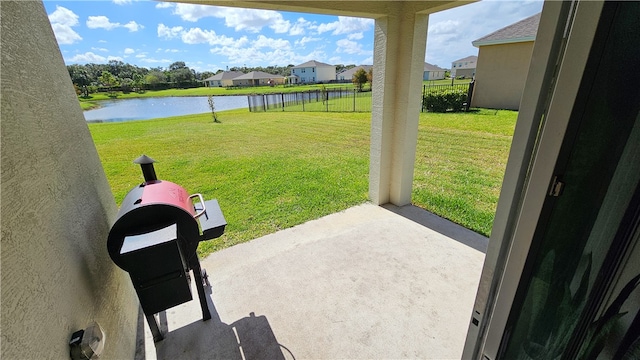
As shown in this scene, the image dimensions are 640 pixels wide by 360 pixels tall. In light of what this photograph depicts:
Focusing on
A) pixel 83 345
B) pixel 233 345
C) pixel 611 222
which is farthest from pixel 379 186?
pixel 83 345

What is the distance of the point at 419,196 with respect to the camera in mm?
4277

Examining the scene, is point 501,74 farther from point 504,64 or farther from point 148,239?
point 148,239

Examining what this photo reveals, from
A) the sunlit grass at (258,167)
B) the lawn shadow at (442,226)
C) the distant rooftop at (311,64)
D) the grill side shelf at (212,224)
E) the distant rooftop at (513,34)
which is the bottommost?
the lawn shadow at (442,226)

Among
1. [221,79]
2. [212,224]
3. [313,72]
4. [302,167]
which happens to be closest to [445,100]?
[302,167]

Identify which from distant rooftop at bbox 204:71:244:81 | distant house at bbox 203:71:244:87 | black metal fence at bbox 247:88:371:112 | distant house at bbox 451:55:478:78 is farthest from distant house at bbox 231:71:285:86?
black metal fence at bbox 247:88:371:112

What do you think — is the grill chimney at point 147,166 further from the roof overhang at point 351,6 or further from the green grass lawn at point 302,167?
the roof overhang at point 351,6

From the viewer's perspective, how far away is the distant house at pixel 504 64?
10.6 m

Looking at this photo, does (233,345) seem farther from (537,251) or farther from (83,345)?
(537,251)

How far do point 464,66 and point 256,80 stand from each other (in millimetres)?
37242

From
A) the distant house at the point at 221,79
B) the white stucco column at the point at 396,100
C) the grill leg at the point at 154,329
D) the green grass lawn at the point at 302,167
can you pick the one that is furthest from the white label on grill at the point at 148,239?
the distant house at the point at 221,79

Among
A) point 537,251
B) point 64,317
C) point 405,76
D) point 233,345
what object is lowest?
point 233,345

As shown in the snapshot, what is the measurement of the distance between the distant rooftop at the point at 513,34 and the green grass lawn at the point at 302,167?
3.04 meters

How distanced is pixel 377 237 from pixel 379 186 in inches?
38.7

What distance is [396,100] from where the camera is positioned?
3570mm
